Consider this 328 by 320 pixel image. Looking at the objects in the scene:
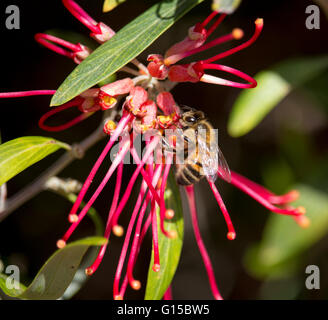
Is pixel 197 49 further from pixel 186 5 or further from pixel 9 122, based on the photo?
pixel 9 122

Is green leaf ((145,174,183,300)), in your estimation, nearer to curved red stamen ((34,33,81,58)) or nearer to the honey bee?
the honey bee

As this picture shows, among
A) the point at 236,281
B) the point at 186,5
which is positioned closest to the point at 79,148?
the point at 186,5

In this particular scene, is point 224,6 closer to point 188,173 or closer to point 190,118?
point 190,118

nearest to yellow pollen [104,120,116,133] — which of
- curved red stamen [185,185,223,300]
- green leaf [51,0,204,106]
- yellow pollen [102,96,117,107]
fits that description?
yellow pollen [102,96,117,107]

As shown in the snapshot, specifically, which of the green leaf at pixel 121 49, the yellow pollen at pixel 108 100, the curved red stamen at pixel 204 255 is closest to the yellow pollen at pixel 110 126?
the yellow pollen at pixel 108 100

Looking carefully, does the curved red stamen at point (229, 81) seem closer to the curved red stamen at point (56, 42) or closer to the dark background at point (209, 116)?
the curved red stamen at point (56, 42)

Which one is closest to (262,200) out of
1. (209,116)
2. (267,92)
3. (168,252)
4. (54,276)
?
(168,252)
